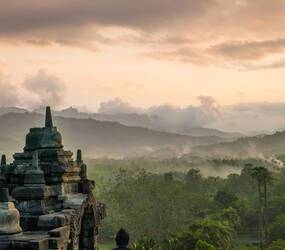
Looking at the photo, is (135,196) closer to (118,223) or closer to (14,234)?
(118,223)

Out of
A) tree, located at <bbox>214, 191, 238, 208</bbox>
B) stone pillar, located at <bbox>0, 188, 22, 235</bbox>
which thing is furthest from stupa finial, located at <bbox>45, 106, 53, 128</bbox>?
tree, located at <bbox>214, 191, 238, 208</bbox>

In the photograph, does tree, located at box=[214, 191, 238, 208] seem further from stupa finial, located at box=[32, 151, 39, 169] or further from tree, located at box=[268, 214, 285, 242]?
stupa finial, located at box=[32, 151, 39, 169]

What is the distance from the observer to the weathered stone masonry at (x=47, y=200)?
14.9 meters

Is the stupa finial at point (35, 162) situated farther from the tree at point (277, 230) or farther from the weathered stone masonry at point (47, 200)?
the tree at point (277, 230)

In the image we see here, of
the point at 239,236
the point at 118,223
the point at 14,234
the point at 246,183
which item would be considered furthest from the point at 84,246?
the point at 246,183

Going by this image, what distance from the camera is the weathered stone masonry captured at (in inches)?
Result: 585

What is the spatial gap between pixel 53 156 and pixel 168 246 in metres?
50.3

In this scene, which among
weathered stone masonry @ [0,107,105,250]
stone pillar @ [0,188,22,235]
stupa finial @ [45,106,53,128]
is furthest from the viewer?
stupa finial @ [45,106,53,128]

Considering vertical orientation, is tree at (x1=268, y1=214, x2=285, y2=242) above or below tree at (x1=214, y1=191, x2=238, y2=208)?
below

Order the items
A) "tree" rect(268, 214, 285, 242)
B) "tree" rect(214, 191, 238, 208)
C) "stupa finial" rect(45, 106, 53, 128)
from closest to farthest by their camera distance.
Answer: "stupa finial" rect(45, 106, 53, 128)
"tree" rect(268, 214, 285, 242)
"tree" rect(214, 191, 238, 208)

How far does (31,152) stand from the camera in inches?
762

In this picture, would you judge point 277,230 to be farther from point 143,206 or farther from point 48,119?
point 48,119

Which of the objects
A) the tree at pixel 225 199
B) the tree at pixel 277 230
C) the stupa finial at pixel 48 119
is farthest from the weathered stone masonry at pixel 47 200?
the tree at pixel 225 199

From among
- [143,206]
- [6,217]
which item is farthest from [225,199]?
[6,217]
